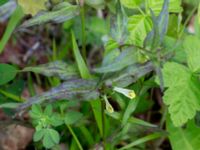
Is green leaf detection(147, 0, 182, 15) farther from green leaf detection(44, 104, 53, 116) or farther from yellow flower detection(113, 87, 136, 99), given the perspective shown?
green leaf detection(44, 104, 53, 116)

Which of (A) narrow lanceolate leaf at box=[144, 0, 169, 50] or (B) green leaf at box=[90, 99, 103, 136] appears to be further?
(B) green leaf at box=[90, 99, 103, 136]

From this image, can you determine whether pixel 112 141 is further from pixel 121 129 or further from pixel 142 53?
pixel 142 53

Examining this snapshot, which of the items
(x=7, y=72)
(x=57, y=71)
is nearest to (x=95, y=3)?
(x=57, y=71)

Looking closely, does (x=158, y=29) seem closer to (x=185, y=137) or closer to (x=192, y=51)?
(x=192, y=51)

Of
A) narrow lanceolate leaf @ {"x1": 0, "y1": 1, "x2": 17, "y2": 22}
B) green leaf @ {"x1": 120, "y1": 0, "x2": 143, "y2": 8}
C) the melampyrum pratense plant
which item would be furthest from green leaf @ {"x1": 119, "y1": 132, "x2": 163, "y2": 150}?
narrow lanceolate leaf @ {"x1": 0, "y1": 1, "x2": 17, "y2": 22}

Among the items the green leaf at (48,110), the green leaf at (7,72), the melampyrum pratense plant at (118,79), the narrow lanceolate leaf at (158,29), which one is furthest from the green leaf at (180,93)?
the green leaf at (7,72)

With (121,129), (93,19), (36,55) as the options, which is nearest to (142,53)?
(121,129)
